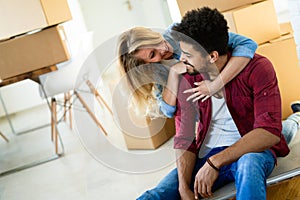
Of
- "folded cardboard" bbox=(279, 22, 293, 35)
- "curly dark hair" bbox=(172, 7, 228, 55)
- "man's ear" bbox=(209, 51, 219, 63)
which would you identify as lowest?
"folded cardboard" bbox=(279, 22, 293, 35)

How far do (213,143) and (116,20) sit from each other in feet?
12.6

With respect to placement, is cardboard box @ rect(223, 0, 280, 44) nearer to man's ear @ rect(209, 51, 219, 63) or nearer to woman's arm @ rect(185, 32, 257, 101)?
woman's arm @ rect(185, 32, 257, 101)

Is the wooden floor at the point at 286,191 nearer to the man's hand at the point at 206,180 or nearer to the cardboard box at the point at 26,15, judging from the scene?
the man's hand at the point at 206,180

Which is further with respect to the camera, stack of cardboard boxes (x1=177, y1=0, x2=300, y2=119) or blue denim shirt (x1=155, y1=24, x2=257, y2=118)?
stack of cardboard boxes (x1=177, y1=0, x2=300, y2=119)

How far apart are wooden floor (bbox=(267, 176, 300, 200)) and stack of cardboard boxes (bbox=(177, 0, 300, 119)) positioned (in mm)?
659

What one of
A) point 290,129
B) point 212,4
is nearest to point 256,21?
point 212,4

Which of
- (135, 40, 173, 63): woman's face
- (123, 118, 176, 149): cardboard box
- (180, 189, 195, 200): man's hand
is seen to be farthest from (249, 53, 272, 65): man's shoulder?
(123, 118, 176, 149): cardboard box

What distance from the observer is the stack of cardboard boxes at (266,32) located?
2170mm

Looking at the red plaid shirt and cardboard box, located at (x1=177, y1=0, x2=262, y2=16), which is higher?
cardboard box, located at (x1=177, y1=0, x2=262, y2=16)

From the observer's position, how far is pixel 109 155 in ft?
8.95

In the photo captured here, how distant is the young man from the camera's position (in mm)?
1384

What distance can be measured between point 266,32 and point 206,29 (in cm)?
94

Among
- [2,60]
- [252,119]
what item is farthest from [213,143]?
[2,60]

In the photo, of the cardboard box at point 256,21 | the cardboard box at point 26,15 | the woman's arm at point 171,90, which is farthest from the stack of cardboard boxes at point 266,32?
the cardboard box at point 26,15
